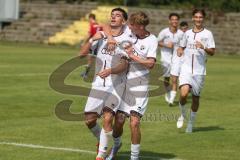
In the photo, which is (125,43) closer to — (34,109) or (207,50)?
(207,50)

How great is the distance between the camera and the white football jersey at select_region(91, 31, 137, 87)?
40.2ft

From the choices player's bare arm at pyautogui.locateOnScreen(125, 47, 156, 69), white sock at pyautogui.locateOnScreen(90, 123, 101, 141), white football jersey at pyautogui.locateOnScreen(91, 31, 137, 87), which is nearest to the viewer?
player's bare arm at pyautogui.locateOnScreen(125, 47, 156, 69)

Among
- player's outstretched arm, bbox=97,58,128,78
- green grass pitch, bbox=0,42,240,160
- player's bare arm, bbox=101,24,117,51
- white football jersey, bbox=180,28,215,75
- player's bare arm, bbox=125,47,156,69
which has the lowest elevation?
green grass pitch, bbox=0,42,240,160

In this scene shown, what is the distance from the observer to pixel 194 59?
55.7 feet

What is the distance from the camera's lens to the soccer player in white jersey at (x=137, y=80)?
12.1 meters

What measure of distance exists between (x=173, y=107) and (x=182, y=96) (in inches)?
175

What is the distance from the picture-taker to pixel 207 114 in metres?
19.8

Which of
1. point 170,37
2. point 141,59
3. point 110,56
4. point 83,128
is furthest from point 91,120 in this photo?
point 170,37

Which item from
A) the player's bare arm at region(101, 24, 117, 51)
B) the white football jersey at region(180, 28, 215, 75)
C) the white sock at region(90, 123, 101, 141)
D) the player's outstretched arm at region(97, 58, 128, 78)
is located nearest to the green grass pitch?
the white sock at region(90, 123, 101, 141)

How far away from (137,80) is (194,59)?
4779 millimetres

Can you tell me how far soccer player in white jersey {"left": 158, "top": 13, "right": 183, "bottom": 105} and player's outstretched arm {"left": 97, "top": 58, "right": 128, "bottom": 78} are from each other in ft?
31.9

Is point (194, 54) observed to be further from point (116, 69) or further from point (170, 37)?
point (170, 37)

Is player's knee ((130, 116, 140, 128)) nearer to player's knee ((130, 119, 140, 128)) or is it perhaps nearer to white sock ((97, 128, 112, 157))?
player's knee ((130, 119, 140, 128))

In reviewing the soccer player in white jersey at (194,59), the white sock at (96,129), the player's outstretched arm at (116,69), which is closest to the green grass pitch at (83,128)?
the white sock at (96,129)
